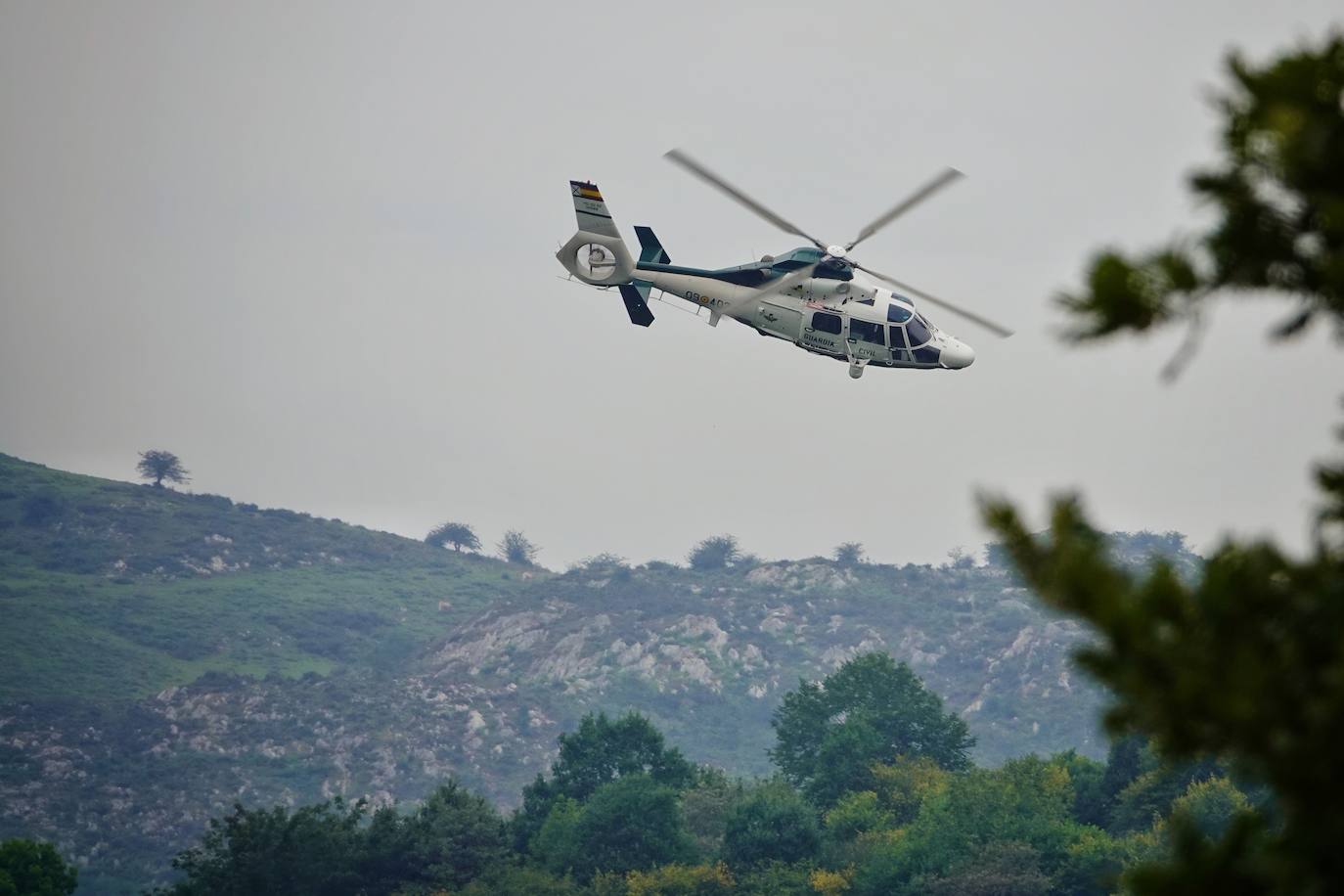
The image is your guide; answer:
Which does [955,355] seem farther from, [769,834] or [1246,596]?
[769,834]

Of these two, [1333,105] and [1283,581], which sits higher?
[1333,105]

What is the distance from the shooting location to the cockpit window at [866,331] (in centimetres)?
4616

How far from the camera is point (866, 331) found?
46250 mm

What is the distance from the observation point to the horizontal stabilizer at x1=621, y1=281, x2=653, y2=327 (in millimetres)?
49250

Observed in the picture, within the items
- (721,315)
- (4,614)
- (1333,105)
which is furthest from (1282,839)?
(4,614)

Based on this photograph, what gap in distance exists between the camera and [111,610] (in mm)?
196750

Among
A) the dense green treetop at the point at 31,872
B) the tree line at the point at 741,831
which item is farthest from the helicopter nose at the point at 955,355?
the dense green treetop at the point at 31,872

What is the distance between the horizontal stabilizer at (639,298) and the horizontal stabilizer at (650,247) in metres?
0.74

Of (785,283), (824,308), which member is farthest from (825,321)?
(785,283)

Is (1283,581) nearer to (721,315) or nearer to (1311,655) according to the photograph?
(1311,655)

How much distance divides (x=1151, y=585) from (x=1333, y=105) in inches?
113

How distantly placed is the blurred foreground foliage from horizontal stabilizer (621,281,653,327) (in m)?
38.9

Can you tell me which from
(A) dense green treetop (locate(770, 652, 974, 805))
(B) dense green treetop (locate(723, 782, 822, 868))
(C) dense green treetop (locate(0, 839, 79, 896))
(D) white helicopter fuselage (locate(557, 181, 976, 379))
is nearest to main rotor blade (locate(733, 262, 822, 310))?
(D) white helicopter fuselage (locate(557, 181, 976, 379))

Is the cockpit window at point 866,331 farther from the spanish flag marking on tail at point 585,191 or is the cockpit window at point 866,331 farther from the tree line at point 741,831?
the tree line at point 741,831
